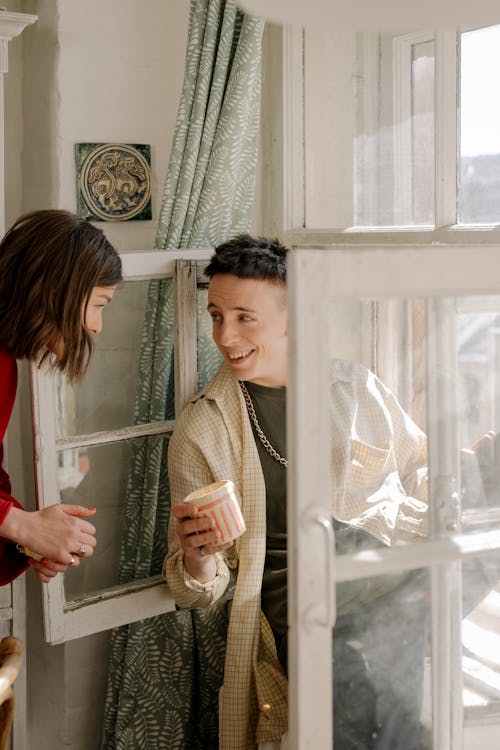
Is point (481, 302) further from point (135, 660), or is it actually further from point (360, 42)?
point (135, 660)

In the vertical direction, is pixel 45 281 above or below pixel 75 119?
below

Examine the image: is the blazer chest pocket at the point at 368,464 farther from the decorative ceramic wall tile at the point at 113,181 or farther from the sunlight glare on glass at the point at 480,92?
the decorative ceramic wall tile at the point at 113,181

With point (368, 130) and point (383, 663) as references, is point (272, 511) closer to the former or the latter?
point (383, 663)

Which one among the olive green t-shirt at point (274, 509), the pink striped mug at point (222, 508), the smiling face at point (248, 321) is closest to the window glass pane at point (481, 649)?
the pink striped mug at point (222, 508)

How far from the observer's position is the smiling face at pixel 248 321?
6.77ft

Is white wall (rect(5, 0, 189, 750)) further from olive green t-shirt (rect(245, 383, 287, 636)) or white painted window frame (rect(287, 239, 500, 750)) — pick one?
white painted window frame (rect(287, 239, 500, 750))

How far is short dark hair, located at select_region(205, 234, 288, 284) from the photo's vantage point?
206 centimetres

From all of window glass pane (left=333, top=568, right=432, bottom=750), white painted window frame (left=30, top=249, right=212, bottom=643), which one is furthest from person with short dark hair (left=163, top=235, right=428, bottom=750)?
white painted window frame (left=30, top=249, right=212, bottom=643)

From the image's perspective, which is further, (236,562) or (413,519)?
(236,562)

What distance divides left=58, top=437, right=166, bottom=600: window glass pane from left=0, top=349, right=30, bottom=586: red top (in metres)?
0.15

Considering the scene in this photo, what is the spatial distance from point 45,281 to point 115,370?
0.48 m

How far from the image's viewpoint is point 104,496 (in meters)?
2.34

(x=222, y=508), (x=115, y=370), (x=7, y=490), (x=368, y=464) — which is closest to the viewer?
(x=368, y=464)

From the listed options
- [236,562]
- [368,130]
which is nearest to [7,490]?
[236,562]
